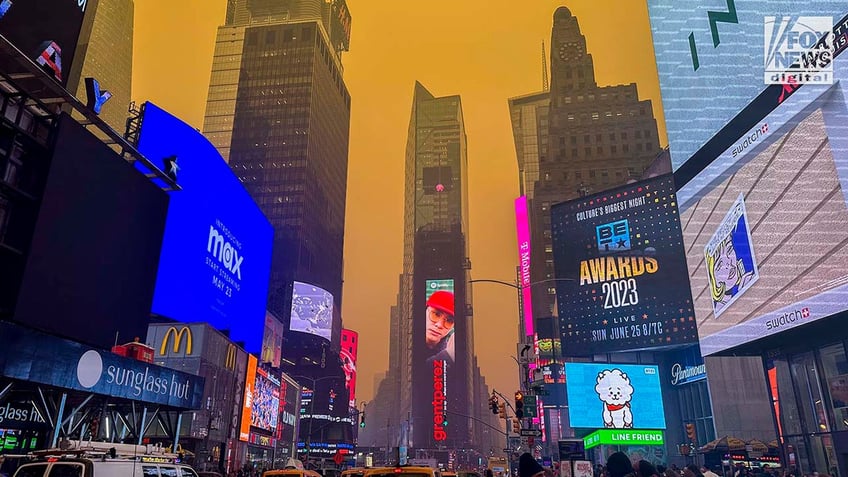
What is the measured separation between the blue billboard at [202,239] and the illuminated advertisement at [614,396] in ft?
99.9

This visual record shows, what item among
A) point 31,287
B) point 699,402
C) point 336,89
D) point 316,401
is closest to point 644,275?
point 699,402

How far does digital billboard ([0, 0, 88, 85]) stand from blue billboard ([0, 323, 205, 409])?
11.1 metres

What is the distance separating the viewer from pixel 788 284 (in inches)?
1086

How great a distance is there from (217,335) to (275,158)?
126 metres

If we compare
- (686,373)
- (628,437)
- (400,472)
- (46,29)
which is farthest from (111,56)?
(400,472)

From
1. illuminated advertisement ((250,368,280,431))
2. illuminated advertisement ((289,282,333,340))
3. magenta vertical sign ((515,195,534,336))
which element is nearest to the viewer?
illuminated advertisement ((250,368,280,431))

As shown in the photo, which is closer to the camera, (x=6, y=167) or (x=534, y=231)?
(x=6, y=167)

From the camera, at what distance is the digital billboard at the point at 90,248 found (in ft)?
68.9

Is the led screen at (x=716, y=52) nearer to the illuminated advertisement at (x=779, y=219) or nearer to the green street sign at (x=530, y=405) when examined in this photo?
the illuminated advertisement at (x=779, y=219)

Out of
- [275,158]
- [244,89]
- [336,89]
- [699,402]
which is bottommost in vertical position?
[699,402]

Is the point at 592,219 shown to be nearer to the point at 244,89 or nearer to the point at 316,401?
the point at 316,401

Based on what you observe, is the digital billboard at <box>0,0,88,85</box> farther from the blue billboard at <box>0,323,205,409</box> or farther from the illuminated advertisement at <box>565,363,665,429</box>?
the illuminated advertisement at <box>565,363,665,429</box>

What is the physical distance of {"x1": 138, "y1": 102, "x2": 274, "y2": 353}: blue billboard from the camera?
4006 centimetres

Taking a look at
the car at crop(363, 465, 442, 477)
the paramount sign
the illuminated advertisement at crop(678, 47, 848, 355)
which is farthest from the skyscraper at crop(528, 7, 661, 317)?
the car at crop(363, 465, 442, 477)
